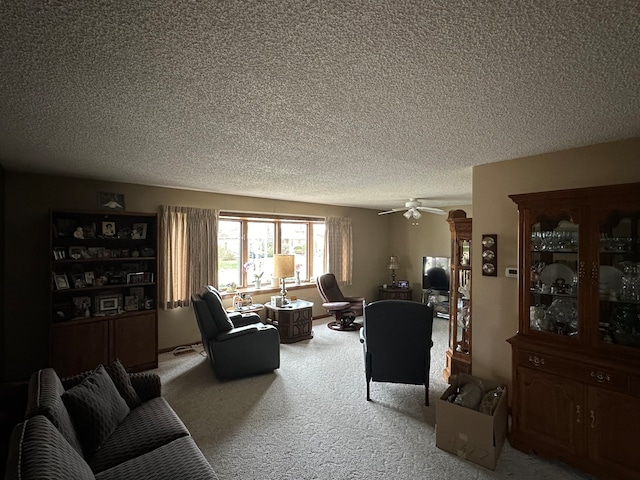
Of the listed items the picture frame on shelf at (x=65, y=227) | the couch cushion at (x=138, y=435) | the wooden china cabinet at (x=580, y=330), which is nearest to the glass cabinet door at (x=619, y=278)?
the wooden china cabinet at (x=580, y=330)

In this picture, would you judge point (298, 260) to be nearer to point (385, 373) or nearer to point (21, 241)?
point (385, 373)

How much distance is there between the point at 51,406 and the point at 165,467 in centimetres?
73

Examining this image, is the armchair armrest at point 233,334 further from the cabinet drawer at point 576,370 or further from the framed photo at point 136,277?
the cabinet drawer at point 576,370

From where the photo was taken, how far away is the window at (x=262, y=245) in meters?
5.52

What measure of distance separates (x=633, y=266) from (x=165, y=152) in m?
Answer: 3.66

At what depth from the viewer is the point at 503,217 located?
3.00 metres

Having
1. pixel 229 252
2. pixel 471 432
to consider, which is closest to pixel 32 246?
pixel 229 252

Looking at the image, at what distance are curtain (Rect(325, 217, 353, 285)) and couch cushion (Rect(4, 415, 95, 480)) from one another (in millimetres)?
5421

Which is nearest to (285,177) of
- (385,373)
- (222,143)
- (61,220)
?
(222,143)

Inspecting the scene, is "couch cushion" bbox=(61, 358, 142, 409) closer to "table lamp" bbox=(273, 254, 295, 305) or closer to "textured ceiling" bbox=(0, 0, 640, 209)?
"textured ceiling" bbox=(0, 0, 640, 209)

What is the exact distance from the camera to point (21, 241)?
12.0ft

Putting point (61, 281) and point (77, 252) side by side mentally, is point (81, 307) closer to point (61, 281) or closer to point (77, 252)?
point (61, 281)

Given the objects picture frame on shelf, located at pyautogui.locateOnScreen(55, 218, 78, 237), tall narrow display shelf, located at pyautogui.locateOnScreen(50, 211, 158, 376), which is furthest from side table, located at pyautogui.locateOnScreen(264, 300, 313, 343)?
picture frame on shelf, located at pyautogui.locateOnScreen(55, 218, 78, 237)

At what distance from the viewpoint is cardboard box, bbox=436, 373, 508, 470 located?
2.36 meters
